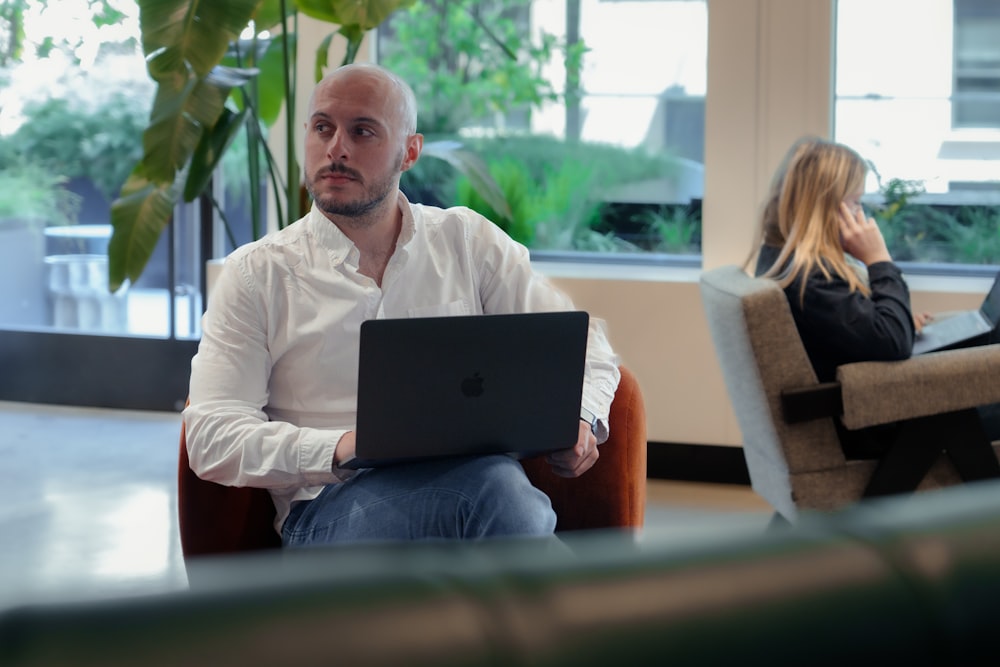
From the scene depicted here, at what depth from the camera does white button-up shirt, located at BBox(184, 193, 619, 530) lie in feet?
6.33

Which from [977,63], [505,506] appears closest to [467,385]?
[505,506]

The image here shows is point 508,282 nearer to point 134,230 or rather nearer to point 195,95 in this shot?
point 195,95

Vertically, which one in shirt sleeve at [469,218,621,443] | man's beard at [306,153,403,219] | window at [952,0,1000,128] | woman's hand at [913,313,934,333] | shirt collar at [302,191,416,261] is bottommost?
woman's hand at [913,313,934,333]

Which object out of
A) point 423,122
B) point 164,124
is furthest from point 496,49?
point 164,124

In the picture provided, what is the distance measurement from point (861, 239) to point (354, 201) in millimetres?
1357

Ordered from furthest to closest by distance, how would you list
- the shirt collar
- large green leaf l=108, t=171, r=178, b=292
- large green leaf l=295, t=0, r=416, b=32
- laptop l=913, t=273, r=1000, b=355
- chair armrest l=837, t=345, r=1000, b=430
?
large green leaf l=108, t=171, r=178, b=292, large green leaf l=295, t=0, r=416, b=32, laptop l=913, t=273, r=1000, b=355, chair armrest l=837, t=345, r=1000, b=430, the shirt collar

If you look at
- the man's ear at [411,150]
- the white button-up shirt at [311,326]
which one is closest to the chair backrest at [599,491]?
the white button-up shirt at [311,326]

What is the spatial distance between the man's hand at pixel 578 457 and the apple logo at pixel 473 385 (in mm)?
224

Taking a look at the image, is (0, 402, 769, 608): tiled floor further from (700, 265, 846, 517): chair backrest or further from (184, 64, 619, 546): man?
(184, 64, 619, 546): man

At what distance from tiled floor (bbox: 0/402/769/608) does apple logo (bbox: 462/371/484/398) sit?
116 centimetres

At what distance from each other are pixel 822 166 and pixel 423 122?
6.13 ft

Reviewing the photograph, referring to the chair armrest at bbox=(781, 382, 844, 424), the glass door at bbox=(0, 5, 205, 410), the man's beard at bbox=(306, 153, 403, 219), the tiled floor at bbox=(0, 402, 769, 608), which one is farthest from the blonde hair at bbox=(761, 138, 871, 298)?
the glass door at bbox=(0, 5, 205, 410)

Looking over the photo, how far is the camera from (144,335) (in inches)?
203

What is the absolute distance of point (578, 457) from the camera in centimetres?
201
